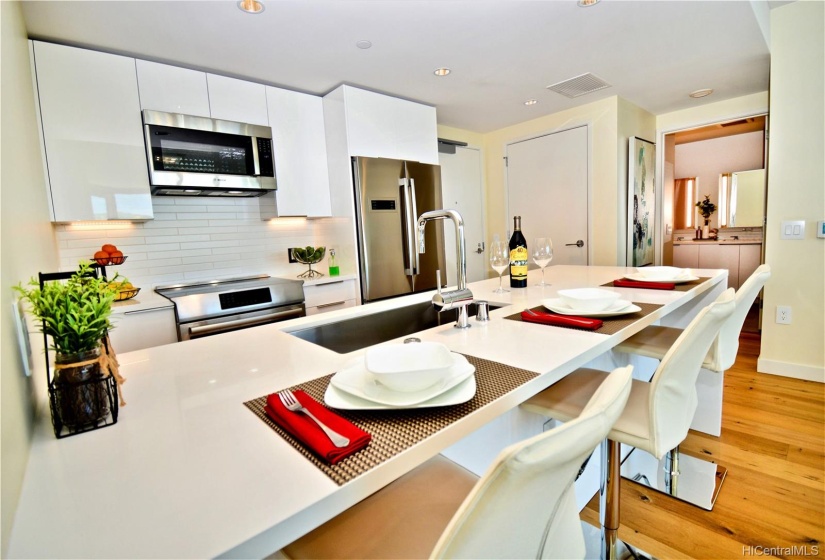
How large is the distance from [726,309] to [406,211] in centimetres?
259

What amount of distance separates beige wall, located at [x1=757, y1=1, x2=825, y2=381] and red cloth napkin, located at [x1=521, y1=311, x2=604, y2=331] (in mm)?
2694

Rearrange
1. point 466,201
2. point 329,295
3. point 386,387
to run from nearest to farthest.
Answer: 1. point 386,387
2. point 329,295
3. point 466,201

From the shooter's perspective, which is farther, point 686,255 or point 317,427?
point 686,255

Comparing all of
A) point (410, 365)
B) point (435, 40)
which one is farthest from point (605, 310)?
point (435, 40)

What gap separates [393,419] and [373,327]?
93cm

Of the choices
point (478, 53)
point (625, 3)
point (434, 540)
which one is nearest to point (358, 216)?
point (478, 53)

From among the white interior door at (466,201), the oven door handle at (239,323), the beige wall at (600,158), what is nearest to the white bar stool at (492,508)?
the oven door handle at (239,323)

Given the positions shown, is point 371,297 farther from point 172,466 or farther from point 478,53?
point 172,466

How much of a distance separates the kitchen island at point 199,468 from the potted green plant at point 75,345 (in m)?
0.05

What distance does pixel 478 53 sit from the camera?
2678mm

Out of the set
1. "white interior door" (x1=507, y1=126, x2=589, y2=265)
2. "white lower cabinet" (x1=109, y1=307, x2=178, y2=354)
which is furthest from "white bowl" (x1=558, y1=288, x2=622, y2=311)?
"white interior door" (x1=507, y1=126, x2=589, y2=265)

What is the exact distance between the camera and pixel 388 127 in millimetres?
3359

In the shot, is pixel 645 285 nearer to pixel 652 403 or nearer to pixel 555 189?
pixel 652 403

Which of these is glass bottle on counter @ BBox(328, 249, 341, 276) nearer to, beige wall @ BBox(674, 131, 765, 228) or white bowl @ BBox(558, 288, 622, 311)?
white bowl @ BBox(558, 288, 622, 311)
